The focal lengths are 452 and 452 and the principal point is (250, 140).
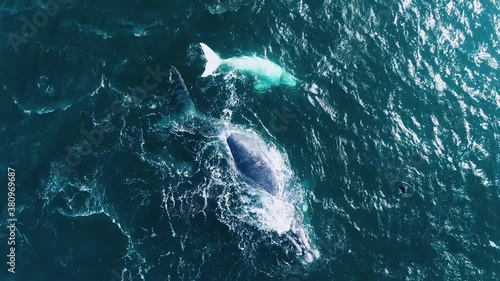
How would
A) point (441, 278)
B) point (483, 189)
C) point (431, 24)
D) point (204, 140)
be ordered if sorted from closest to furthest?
point (441, 278)
point (483, 189)
point (204, 140)
point (431, 24)

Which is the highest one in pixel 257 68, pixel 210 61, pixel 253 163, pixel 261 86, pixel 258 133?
pixel 257 68

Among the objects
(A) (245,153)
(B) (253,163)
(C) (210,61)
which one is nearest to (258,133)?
(A) (245,153)

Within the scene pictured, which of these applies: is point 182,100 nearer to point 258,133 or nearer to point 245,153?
point 258,133

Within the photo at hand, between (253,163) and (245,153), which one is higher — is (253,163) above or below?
below

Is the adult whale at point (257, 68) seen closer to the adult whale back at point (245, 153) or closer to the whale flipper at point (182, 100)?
the whale flipper at point (182, 100)

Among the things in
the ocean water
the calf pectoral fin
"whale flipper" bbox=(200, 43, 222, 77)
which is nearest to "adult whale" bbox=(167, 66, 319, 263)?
the ocean water

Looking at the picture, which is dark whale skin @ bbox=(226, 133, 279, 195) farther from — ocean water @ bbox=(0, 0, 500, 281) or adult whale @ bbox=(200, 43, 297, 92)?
adult whale @ bbox=(200, 43, 297, 92)

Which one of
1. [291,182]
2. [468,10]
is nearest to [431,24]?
[468,10]

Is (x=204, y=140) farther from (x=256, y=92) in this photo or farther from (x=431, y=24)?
(x=431, y=24)
